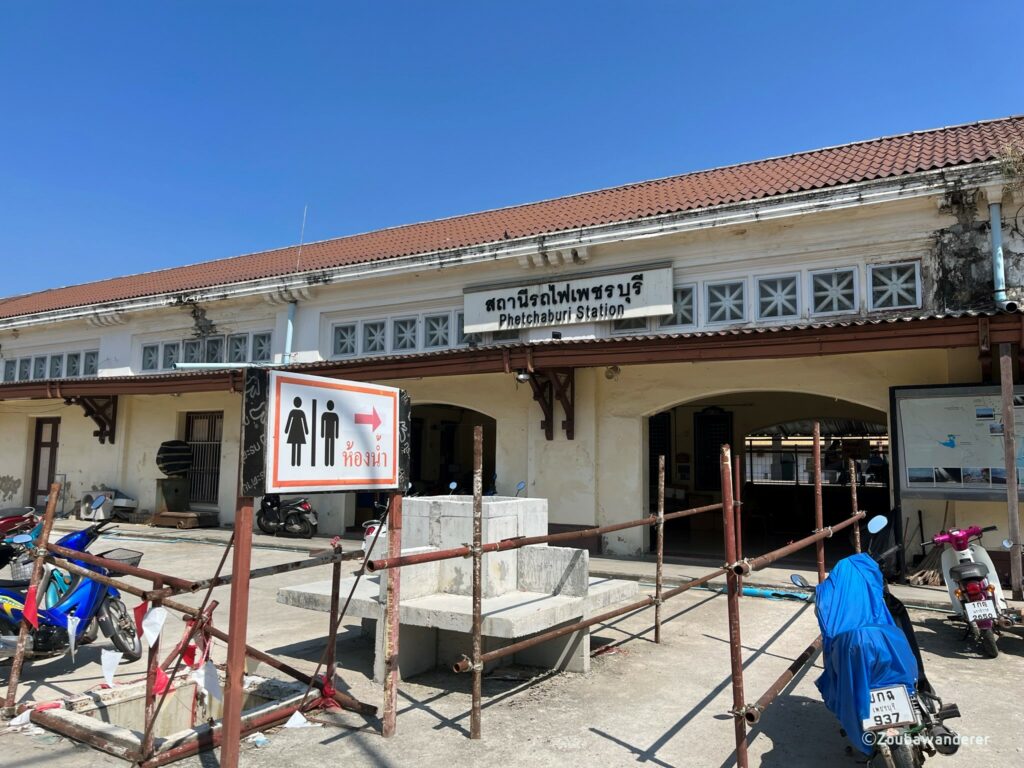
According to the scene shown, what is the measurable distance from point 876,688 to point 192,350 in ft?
51.7

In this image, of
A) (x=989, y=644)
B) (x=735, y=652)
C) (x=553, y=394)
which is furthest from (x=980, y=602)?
(x=553, y=394)

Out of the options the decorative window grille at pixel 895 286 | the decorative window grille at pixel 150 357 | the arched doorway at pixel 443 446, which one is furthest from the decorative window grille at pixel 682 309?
the decorative window grille at pixel 150 357

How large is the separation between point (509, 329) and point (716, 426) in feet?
20.2

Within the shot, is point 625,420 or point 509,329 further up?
point 509,329

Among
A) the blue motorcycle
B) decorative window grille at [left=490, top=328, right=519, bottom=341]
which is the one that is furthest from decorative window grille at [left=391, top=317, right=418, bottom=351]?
the blue motorcycle

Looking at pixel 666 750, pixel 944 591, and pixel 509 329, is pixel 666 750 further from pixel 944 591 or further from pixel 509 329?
pixel 509 329

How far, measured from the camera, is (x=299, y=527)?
13422 mm

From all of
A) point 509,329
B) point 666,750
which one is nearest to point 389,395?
point 666,750

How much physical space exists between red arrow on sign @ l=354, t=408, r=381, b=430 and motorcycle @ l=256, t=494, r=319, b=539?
9.97 meters

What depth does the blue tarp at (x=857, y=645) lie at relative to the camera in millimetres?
3215

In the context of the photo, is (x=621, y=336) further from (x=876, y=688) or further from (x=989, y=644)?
(x=876, y=688)

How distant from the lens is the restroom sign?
10.9 feet

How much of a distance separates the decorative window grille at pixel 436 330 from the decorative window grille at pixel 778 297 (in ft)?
17.8

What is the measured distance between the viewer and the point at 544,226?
12969 millimetres
